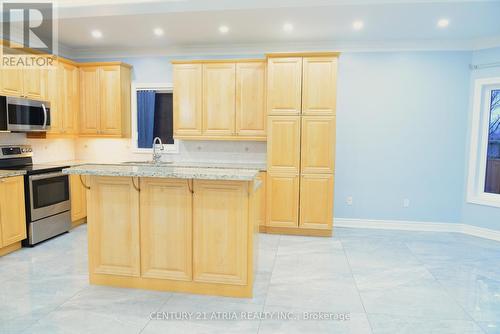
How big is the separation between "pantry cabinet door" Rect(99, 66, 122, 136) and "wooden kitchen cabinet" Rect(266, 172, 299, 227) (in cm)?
262

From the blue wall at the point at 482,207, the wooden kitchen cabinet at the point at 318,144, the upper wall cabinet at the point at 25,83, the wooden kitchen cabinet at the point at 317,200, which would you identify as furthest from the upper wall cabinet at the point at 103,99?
the blue wall at the point at 482,207

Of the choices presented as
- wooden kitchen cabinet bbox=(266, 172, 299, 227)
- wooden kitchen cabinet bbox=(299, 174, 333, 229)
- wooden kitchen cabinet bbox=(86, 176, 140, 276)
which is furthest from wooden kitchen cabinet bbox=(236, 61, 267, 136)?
wooden kitchen cabinet bbox=(86, 176, 140, 276)

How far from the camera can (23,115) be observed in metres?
4.20

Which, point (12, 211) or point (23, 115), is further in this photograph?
point (23, 115)

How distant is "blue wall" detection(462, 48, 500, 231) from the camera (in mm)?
4511

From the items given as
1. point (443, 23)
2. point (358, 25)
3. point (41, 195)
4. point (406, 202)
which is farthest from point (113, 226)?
point (443, 23)

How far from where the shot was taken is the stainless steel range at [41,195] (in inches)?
157

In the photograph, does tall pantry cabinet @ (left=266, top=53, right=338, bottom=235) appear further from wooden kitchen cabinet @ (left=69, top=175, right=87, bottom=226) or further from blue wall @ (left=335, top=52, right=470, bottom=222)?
wooden kitchen cabinet @ (left=69, top=175, right=87, bottom=226)

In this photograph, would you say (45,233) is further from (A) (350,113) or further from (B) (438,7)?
(B) (438,7)

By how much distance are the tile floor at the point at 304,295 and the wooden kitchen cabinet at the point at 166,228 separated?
22 centimetres

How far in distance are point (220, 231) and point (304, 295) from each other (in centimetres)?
95

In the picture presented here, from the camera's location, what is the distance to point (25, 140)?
15.5 feet

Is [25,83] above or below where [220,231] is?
above

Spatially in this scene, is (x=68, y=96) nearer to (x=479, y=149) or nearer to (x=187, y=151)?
(x=187, y=151)
